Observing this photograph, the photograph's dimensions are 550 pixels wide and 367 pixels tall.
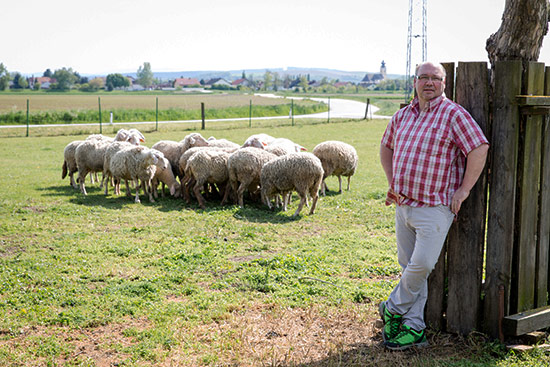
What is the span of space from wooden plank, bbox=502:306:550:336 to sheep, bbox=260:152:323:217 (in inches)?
256

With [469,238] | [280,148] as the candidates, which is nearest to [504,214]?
[469,238]

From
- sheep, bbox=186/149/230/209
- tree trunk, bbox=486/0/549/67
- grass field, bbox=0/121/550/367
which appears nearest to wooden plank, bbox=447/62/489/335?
grass field, bbox=0/121/550/367

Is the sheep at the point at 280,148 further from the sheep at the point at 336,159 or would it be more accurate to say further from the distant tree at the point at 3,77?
the distant tree at the point at 3,77

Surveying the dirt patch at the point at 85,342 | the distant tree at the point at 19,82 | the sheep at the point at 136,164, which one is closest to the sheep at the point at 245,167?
the sheep at the point at 136,164

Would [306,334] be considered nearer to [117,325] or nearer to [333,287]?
[333,287]

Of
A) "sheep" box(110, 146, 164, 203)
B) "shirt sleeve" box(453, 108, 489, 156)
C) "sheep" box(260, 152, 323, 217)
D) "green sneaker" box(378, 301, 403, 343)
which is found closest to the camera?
"shirt sleeve" box(453, 108, 489, 156)

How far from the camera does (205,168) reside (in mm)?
12422

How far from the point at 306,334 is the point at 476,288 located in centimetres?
182

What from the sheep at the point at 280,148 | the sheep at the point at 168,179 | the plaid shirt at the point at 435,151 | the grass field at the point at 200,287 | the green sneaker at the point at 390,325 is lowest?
the grass field at the point at 200,287

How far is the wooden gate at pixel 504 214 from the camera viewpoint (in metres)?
5.09

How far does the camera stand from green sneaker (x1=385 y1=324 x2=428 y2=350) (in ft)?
17.0

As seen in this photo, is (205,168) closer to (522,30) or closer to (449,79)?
A: (449,79)

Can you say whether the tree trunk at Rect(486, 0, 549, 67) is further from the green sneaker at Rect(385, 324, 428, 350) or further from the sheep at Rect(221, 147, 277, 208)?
the sheep at Rect(221, 147, 277, 208)

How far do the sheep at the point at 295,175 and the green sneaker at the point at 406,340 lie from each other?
6226mm
